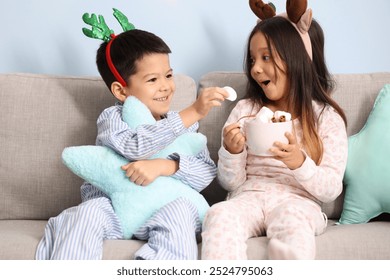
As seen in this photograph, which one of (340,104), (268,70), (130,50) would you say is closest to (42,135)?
(130,50)

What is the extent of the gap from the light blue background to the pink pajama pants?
77 centimetres

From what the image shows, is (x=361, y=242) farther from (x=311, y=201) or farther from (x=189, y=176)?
(x=189, y=176)

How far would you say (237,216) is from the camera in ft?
5.62

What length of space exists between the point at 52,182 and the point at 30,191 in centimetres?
8

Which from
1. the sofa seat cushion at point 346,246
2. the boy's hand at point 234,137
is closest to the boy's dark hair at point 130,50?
the boy's hand at point 234,137

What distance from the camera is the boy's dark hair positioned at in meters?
1.98

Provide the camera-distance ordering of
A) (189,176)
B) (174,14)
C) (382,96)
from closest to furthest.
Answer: (189,176), (382,96), (174,14)

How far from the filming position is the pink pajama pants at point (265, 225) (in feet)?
5.21

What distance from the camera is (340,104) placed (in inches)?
83.8

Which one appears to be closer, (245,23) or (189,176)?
(189,176)

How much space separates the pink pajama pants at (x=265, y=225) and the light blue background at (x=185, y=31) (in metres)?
0.77

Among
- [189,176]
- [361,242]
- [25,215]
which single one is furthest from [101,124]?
[361,242]

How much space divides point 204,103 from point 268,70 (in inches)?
11.0

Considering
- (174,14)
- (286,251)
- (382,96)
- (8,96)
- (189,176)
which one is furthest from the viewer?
(174,14)
